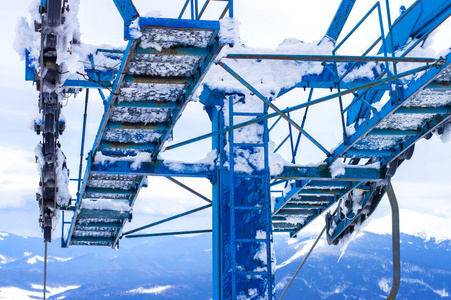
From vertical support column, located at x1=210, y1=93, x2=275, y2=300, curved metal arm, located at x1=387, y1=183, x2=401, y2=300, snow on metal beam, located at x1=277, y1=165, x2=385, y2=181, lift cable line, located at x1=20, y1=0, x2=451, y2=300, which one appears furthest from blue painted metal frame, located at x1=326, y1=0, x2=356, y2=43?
curved metal arm, located at x1=387, y1=183, x2=401, y2=300

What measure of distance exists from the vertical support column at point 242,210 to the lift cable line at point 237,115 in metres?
0.02

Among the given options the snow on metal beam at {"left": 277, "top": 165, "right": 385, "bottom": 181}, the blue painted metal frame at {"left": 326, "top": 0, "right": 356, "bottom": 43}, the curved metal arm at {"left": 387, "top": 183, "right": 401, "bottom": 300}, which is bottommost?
the curved metal arm at {"left": 387, "top": 183, "right": 401, "bottom": 300}

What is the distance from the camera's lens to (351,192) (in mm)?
17547

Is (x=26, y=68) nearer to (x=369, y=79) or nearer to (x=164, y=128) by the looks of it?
(x=164, y=128)

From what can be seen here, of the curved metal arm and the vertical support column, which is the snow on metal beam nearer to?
the curved metal arm

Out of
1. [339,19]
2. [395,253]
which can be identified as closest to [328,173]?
[395,253]

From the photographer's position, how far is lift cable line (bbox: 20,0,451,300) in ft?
33.2

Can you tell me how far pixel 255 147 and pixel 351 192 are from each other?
5594 mm

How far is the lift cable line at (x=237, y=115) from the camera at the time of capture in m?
10.1

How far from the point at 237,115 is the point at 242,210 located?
6.60ft

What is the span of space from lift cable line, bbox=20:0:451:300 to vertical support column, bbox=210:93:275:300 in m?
0.02

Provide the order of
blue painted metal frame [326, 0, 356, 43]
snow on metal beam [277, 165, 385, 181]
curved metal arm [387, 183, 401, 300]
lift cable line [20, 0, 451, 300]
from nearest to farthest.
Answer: lift cable line [20, 0, 451, 300], snow on metal beam [277, 165, 385, 181], blue painted metal frame [326, 0, 356, 43], curved metal arm [387, 183, 401, 300]

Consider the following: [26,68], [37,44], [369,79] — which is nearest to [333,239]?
[369,79]

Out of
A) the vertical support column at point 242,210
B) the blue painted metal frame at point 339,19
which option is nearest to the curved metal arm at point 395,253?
the blue painted metal frame at point 339,19
